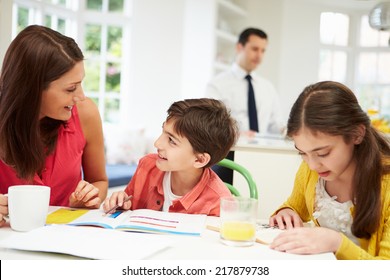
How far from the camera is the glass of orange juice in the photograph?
1001mm

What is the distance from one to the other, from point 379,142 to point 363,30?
241 inches

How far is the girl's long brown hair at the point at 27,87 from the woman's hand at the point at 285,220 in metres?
0.70

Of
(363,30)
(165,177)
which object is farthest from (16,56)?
(363,30)

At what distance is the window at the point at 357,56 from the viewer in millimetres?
6773

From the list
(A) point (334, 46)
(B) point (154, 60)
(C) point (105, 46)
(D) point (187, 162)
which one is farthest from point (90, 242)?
(A) point (334, 46)

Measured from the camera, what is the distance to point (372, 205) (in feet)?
3.82

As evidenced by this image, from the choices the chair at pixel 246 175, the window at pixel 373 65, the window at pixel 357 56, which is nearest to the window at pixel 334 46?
the window at pixel 357 56

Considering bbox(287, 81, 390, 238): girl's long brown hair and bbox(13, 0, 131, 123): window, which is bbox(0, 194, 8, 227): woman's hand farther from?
bbox(13, 0, 131, 123): window

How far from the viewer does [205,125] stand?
143 cm

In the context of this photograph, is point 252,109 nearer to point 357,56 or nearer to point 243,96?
point 243,96

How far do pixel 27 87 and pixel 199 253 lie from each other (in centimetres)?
76

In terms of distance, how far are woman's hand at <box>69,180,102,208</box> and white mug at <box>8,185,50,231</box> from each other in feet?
0.75

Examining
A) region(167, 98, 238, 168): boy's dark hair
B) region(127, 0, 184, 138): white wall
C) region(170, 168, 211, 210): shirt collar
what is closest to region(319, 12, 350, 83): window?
region(127, 0, 184, 138): white wall

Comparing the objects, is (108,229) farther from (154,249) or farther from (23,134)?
(23,134)
